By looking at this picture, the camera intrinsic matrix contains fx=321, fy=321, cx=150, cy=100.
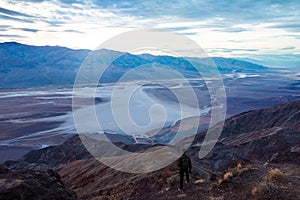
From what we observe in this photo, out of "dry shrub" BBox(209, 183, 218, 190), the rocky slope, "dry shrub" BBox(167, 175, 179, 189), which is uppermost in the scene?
the rocky slope

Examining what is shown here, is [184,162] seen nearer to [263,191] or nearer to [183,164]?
[183,164]

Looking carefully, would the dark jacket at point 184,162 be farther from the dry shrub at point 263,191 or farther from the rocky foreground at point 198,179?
the dry shrub at point 263,191

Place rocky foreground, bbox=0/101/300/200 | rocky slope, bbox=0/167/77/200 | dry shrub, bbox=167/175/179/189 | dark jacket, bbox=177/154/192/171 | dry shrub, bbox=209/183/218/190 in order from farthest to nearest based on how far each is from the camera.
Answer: dry shrub, bbox=167/175/179/189 → dark jacket, bbox=177/154/192/171 → dry shrub, bbox=209/183/218/190 → rocky foreground, bbox=0/101/300/200 → rocky slope, bbox=0/167/77/200

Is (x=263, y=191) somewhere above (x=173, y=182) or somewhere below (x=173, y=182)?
above

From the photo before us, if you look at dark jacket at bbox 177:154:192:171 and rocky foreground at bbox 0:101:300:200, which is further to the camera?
dark jacket at bbox 177:154:192:171

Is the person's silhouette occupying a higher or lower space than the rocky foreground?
higher

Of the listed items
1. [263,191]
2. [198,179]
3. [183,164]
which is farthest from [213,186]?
[198,179]

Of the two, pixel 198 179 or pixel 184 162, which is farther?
pixel 198 179

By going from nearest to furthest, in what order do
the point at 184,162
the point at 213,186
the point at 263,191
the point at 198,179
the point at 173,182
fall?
1. the point at 263,191
2. the point at 213,186
3. the point at 184,162
4. the point at 173,182
5. the point at 198,179

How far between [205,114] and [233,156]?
151ft

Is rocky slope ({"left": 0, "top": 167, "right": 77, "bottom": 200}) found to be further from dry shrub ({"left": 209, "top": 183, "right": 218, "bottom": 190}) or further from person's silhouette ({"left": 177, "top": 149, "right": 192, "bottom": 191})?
dry shrub ({"left": 209, "top": 183, "right": 218, "bottom": 190})

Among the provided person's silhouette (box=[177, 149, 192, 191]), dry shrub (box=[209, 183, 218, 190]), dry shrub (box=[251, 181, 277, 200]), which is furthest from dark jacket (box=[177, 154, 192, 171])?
dry shrub (box=[251, 181, 277, 200])

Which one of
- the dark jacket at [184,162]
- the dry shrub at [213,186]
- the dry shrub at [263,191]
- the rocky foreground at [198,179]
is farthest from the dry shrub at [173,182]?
→ the dry shrub at [263,191]

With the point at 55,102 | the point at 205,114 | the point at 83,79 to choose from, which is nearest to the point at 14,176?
the point at 205,114
